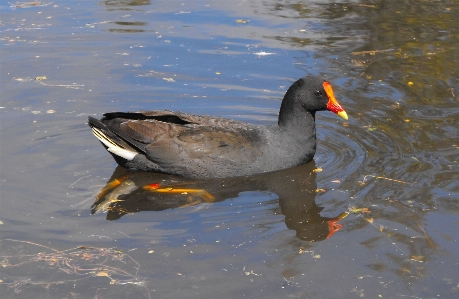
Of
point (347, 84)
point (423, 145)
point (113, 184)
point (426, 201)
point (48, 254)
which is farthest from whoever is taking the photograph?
point (347, 84)

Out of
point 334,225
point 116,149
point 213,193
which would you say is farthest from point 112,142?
point 334,225

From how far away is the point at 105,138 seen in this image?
24.2 feet

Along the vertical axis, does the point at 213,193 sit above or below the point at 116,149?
below

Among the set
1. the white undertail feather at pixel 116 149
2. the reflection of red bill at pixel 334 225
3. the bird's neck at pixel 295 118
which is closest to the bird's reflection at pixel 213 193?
the reflection of red bill at pixel 334 225

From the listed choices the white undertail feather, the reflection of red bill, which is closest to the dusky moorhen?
the white undertail feather

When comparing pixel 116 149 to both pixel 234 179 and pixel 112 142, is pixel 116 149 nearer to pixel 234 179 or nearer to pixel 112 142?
pixel 112 142

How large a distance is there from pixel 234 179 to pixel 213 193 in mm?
392

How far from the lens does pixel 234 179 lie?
726cm

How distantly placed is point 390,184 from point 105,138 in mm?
2808

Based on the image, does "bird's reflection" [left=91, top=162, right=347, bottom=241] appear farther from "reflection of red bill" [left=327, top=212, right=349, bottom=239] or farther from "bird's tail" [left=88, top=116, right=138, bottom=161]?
"bird's tail" [left=88, top=116, right=138, bottom=161]

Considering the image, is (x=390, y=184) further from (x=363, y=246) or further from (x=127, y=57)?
(x=127, y=57)

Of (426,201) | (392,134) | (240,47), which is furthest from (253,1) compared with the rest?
(426,201)

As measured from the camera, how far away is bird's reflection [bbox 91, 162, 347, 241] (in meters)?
6.40

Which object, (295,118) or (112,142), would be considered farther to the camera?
(295,118)
